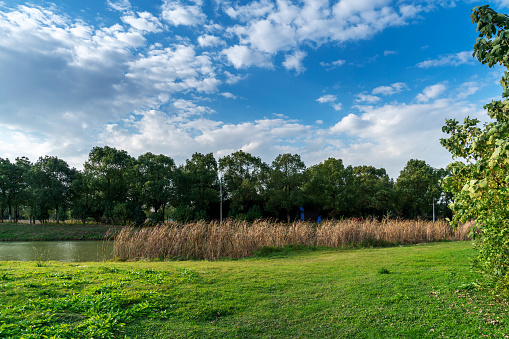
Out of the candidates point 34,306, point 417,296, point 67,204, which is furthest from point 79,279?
point 67,204

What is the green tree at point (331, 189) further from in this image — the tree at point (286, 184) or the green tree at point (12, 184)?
the green tree at point (12, 184)

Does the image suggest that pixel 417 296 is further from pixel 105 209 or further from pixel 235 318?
pixel 105 209

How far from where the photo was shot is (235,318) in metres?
4.07

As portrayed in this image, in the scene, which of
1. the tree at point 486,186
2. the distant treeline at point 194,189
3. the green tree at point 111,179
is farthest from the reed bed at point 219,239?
the green tree at point 111,179

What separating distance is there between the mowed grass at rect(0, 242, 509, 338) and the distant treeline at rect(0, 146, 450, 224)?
92.0ft

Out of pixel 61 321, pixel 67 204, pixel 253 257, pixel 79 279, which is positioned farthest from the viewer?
pixel 67 204

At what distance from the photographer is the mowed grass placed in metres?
3.56

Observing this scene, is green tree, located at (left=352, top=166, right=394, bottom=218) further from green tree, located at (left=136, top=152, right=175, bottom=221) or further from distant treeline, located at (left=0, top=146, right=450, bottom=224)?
green tree, located at (left=136, top=152, right=175, bottom=221)

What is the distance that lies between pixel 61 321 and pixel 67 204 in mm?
43337

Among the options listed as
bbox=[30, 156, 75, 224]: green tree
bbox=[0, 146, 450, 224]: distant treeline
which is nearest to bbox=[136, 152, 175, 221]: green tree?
bbox=[0, 146, 450, 224]: distant treeline

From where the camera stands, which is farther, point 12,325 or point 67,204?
point 67,204

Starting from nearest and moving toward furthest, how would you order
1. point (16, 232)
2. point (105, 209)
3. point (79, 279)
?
point (79, 279) < point (16, 232) < point (105, 209)

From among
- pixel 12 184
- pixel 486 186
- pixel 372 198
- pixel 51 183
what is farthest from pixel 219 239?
pixel 12 184

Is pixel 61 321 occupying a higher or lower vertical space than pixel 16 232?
higher
